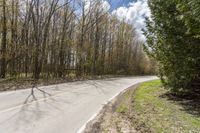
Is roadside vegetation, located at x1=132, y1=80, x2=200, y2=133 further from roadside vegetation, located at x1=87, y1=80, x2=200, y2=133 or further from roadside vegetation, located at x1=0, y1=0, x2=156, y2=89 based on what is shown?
roadside vegetation, located at x1=0, y1=0, x2=156, y2=89

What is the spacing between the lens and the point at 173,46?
13.0 meters

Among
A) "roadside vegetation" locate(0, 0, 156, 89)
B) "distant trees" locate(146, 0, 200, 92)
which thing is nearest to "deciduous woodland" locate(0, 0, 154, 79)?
"roadside vegetation" locate(0, 0, 156, 89)

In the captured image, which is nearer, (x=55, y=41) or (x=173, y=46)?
(x=173, y=46)

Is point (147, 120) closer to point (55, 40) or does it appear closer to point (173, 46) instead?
point (173, 46)

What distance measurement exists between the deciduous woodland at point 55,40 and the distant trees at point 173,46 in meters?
16.8

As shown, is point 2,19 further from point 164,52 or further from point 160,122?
point 160,122

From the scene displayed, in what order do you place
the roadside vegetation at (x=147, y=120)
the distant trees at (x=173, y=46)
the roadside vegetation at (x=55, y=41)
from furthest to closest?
the roadside vegetation at (x=55, y=41) < the distant trees at (x=173, y=46) < the roadside vegetation at (x=147, y=120)

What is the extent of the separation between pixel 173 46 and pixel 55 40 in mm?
25566

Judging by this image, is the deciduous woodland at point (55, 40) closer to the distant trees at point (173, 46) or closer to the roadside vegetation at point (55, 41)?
the roadside vegetation at point (55, 41)

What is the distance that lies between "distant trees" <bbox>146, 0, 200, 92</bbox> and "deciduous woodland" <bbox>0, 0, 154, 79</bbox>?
1676 centimetres

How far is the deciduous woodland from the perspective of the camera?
92.8 ft

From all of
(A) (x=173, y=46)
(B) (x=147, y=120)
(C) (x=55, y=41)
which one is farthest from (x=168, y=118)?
(C) (x=55, y=41)

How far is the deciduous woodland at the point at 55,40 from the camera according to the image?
28.3m

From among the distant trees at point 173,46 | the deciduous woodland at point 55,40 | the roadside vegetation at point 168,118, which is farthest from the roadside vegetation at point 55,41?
the roadside vegetation at point 168,118
